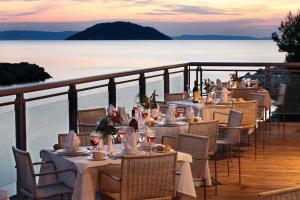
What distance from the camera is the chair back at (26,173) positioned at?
4910 millimetres

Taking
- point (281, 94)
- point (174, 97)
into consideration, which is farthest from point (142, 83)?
point (281, 94)

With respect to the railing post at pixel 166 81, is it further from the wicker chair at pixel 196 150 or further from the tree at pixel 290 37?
the tree at pixel 290 37

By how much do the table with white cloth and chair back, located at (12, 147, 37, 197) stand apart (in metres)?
0.34

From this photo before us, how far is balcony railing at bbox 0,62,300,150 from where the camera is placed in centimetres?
644

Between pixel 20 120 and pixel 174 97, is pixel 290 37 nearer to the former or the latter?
pixel 174 97

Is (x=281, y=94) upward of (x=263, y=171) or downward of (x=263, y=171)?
upward

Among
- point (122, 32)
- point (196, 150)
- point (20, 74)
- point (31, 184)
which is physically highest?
point (122, 32)

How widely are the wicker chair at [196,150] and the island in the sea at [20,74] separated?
49323 millimetres

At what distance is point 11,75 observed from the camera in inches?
2202

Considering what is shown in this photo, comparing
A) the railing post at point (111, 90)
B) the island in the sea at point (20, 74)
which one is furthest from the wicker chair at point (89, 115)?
the island in the sea at point (20, 74)

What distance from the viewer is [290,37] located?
3172 cm

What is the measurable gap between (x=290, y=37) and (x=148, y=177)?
2799cm

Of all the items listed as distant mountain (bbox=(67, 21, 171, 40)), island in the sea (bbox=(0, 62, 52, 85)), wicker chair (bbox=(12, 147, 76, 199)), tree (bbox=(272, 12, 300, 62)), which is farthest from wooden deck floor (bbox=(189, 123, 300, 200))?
island in the sea (bbox=(0, 62, 52, 85))

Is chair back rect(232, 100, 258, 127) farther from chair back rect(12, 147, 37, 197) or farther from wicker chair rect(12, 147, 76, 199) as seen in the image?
chair back rect(12, 147, 37, 197)
